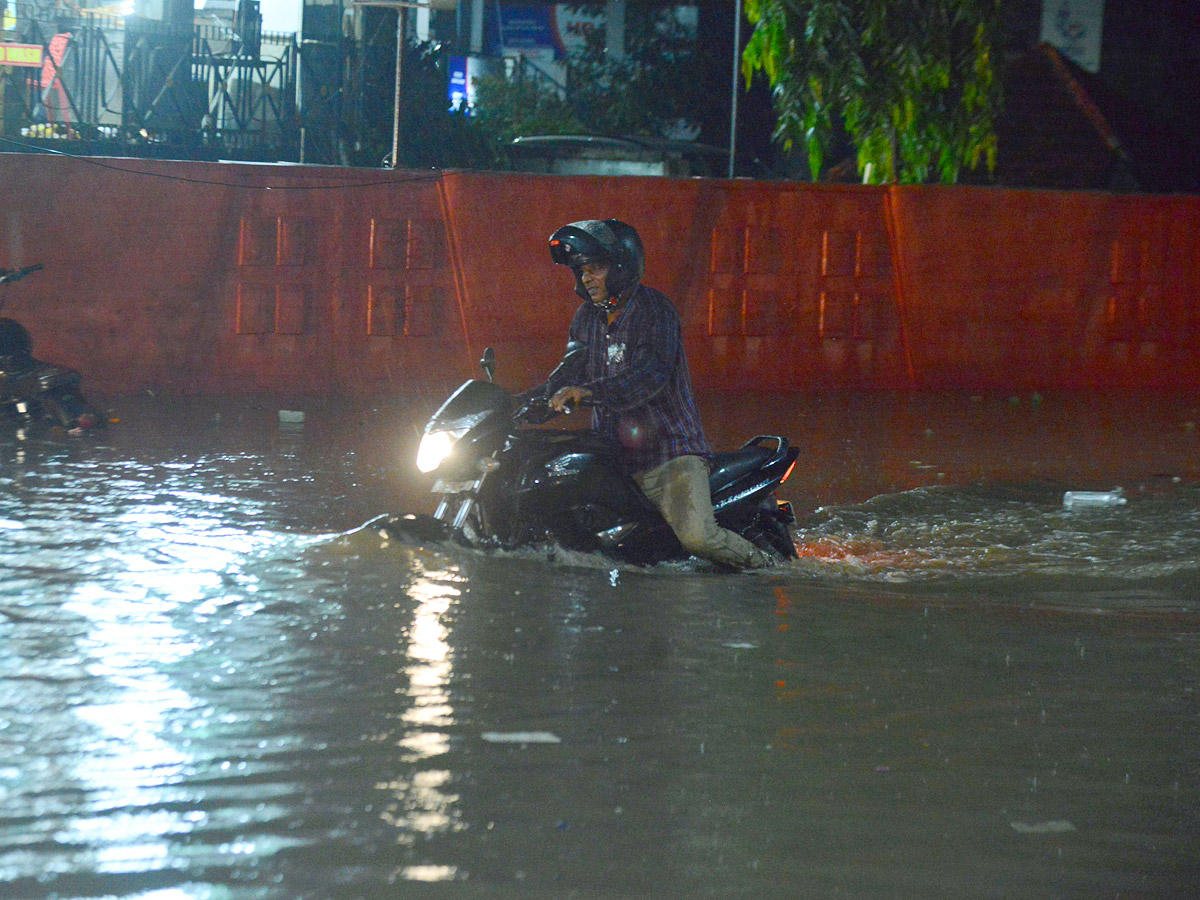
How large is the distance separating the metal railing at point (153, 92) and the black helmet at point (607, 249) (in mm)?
11845

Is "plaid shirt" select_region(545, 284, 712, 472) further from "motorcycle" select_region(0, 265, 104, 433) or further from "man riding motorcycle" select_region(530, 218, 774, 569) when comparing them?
"motorcycle" select_region(0, 265, 104, 433)

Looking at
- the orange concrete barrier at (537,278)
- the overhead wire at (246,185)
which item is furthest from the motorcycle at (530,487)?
the overhead wire at (246,185)

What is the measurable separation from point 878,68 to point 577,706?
12.2 meters

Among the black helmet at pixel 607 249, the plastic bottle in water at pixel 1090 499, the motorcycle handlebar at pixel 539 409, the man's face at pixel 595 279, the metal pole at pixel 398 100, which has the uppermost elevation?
the metal pole at pixel 398 100

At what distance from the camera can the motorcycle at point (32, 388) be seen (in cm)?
966

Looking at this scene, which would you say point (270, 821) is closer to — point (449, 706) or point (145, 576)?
point (449, 706)

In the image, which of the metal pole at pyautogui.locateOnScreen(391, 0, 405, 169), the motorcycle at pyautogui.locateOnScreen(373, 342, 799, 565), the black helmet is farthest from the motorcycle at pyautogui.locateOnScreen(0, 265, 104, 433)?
the black helmet

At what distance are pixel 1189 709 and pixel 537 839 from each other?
2386 millimetres

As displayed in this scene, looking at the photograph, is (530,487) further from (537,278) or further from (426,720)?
(537,278)

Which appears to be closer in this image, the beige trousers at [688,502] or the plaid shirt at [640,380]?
the plaid shirt at [640,380]

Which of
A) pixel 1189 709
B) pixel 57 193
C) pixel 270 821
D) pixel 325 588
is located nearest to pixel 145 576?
pixel 325 588

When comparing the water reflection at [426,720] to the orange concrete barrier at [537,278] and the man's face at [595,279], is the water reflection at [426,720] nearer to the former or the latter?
the man's face at [595,279]

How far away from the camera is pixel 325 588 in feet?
19.4

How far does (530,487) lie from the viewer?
234 inches
